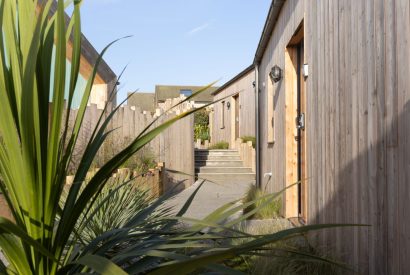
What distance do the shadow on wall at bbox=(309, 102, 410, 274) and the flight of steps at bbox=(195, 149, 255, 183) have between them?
925cm

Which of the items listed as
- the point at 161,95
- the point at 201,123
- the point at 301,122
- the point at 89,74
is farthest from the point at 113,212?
the point at 161,95

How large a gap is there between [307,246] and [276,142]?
128 inches

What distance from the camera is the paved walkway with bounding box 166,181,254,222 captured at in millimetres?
7043

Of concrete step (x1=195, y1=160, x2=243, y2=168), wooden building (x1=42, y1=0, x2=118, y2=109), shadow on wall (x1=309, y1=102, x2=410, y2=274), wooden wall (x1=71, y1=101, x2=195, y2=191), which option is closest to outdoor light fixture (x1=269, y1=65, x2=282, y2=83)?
wooden building (x1=42, y1=0, x2=118, y2=109)

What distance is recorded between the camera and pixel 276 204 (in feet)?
19.3

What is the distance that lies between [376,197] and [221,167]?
11.4 m

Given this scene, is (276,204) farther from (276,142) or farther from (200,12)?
(200,12)

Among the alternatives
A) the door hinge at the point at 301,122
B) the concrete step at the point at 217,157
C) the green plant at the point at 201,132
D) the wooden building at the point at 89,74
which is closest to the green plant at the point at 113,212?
the wooden building at the point at 89,74

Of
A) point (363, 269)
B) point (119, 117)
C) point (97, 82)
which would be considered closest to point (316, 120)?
point (363, 269)

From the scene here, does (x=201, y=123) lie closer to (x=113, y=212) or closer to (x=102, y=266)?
(x=113, y=212)

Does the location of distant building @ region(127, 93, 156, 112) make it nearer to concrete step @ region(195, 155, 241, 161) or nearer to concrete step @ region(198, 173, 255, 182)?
concrete step @ region(195, 155, 241, 161)

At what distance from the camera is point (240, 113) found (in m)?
16.6

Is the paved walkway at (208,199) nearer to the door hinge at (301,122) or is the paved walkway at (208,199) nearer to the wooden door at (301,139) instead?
the wooden door at (301,139)

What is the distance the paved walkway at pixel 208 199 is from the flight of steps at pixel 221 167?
2.52 ft
